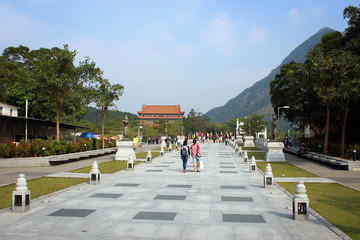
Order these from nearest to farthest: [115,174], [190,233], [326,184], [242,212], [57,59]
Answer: [190,233] < [242,212] < [326,184] < [115,174] < [57,59]

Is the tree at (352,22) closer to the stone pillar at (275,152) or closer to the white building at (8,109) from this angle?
the stone pillar at (275,152)

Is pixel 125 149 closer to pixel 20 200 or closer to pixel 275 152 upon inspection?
pixel 275 152

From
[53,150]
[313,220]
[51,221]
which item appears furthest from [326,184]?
[53,150]

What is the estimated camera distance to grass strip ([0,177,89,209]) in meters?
10.0

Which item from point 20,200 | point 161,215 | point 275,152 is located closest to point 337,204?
point 161,215

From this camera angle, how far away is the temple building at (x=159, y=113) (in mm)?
124344

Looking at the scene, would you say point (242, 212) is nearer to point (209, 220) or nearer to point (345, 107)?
point (209, 220)

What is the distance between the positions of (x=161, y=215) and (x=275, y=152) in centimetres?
1821

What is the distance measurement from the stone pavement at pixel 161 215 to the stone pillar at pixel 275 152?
1261 cm

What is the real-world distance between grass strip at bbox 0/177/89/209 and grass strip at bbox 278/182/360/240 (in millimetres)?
8308

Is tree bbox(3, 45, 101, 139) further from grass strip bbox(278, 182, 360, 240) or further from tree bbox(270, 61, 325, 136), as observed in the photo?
tree bbox(270, 61, 325, 136)

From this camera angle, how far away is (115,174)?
52.5ft

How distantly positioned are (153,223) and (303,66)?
21.0 meters

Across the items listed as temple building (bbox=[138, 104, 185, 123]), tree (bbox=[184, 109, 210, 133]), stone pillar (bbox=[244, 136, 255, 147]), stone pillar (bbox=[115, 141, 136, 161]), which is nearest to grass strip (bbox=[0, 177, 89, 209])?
stone pillar (bbox=[115, 141, 136, 161])
